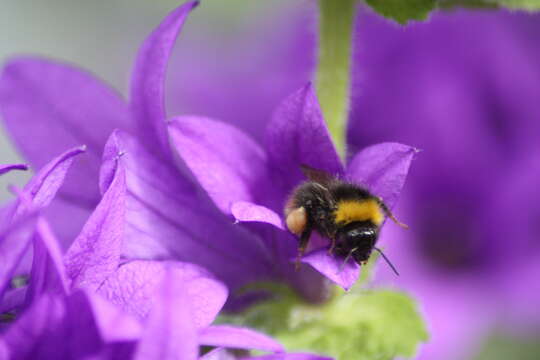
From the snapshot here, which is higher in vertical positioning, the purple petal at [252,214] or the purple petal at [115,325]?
the purple petal at [252,214]

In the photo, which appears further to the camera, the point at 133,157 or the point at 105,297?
the point at 133,157

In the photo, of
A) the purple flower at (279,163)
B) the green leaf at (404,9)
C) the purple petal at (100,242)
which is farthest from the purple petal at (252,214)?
the green leaf at (404,9)

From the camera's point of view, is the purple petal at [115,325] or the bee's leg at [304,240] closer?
the purple petal at [115,325]

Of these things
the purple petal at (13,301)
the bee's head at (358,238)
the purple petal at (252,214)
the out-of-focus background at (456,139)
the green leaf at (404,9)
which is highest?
the green leaf at (404,9)

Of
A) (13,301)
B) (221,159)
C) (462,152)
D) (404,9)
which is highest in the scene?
(404,9)

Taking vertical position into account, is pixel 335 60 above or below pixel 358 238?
above

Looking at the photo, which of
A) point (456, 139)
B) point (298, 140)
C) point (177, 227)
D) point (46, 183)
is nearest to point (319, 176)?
point (298, 140)

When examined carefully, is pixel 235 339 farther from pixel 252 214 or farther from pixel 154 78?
pixel 154 78

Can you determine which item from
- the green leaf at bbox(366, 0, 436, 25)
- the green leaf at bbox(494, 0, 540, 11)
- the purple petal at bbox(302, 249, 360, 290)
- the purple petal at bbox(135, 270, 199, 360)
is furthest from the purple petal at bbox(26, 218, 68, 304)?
the green leaf at bbox(494, 0, 540, 11)

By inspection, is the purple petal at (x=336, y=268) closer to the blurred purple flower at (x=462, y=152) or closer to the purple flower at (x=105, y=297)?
the purple flower at (x=105, y=297)
